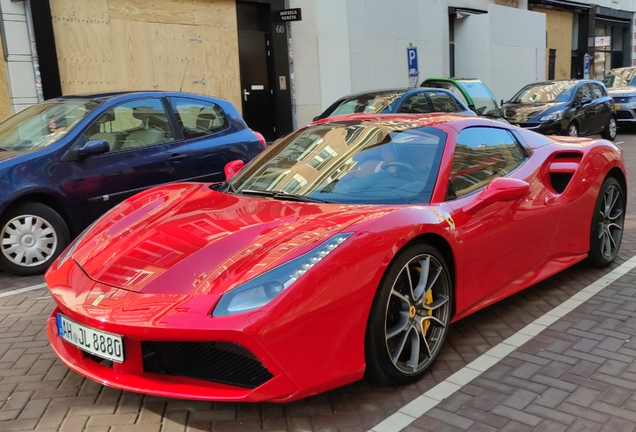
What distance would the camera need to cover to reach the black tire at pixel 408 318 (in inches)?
115

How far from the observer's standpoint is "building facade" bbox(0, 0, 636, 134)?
11.2 m

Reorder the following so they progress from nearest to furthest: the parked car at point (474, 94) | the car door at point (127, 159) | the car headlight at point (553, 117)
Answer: the car door at point (127, 159), the parked car at point (474, 94), the car headlight at point (553, 117)

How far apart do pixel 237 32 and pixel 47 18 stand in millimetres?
4797

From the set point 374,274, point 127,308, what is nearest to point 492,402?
point 374,274

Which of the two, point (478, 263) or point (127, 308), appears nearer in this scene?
point (127, 308)

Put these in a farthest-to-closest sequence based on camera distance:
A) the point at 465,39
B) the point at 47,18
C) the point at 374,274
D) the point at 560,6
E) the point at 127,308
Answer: the point at 560,6, the point at 465,39, the point at 47,18, the point at 374,274, the point at 127,308

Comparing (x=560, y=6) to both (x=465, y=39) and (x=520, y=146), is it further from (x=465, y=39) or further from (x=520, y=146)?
(x=520, y=146)

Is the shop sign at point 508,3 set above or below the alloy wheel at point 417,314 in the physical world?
above

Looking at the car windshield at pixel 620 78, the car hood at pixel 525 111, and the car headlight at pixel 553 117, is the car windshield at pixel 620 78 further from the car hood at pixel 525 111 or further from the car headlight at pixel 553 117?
the car headlight at pixel 553 117

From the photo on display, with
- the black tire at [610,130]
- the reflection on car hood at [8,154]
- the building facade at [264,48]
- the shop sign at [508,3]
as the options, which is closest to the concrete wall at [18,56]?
the building facade at [264,48]

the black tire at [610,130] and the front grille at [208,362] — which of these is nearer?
the front grille at [208,362]

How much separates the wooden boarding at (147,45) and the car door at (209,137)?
4583 millimetres

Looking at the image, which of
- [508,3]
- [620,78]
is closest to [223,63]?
[620,78]

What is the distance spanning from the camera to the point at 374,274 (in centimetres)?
285
